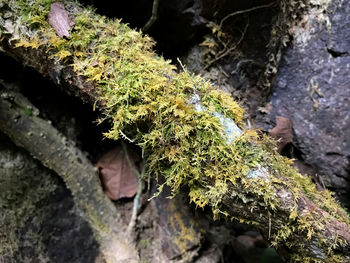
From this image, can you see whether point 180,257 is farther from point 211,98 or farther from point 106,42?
point 106,42

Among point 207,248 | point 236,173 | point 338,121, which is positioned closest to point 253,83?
point 338,121

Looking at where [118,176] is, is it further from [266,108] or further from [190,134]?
[266,108]

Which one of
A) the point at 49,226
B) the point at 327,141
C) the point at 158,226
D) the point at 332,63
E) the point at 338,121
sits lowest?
the point at 49,226

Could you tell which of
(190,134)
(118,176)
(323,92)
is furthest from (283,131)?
(118,176)

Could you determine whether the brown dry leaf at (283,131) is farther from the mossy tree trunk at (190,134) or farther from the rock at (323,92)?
the mossy tree trunk at (190,134)

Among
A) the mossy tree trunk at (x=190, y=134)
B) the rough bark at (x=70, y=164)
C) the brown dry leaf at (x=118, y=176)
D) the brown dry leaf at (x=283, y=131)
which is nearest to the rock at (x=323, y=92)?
the brown dry leaf at (x=283, y=131)

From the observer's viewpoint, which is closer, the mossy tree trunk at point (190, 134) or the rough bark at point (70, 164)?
the mossy tree trunk at point (190, 134)
